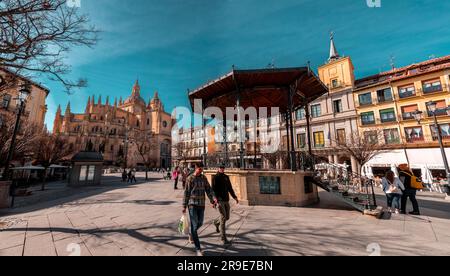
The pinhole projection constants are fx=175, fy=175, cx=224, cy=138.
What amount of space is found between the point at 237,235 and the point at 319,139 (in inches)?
970

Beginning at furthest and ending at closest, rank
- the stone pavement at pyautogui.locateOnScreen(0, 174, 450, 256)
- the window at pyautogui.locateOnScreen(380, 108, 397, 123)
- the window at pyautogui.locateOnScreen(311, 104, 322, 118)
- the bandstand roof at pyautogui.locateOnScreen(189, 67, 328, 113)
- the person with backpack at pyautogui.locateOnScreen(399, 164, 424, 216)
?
the window at pyautogui.locateOnScreen(311, 104, 322, 118)
the window at pyautogui.locateOnScreen(380, 108, 397, 123)
the bandstand roof at pyautogui.locateOnScreen(189, 67, 328, 113)
the person with backpack at pyautogui.locateOnScreen(399, 164, 424, 216)
the stone pavement at pyautogui.locateOnScreen(0, 174, 450, 256)

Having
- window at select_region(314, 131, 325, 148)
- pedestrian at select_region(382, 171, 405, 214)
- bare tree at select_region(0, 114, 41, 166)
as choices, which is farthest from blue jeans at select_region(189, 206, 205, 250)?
window at select_region(314, 131, 325, 148)

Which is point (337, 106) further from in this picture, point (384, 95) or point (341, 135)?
point (384, 95)

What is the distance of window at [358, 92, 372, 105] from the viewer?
23150mm

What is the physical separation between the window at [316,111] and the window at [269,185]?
851 inches

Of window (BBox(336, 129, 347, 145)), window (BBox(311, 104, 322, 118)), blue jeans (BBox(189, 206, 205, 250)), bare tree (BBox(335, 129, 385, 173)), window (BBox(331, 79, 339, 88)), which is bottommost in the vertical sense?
blue jeans (BBox(189, 206, 205, 250))

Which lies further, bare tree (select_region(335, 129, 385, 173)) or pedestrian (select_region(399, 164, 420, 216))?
bare tree (select_region(335, 129, 385, 173))

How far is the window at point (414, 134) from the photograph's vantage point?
776 inches

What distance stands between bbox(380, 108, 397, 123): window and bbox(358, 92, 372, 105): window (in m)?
1.95

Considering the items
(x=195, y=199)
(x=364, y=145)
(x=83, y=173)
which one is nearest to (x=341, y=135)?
(x=364, y=145)

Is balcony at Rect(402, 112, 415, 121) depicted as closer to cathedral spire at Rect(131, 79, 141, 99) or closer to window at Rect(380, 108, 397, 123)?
window at Rect(380, 108, 397, 123)

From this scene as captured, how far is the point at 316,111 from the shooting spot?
25.8m
